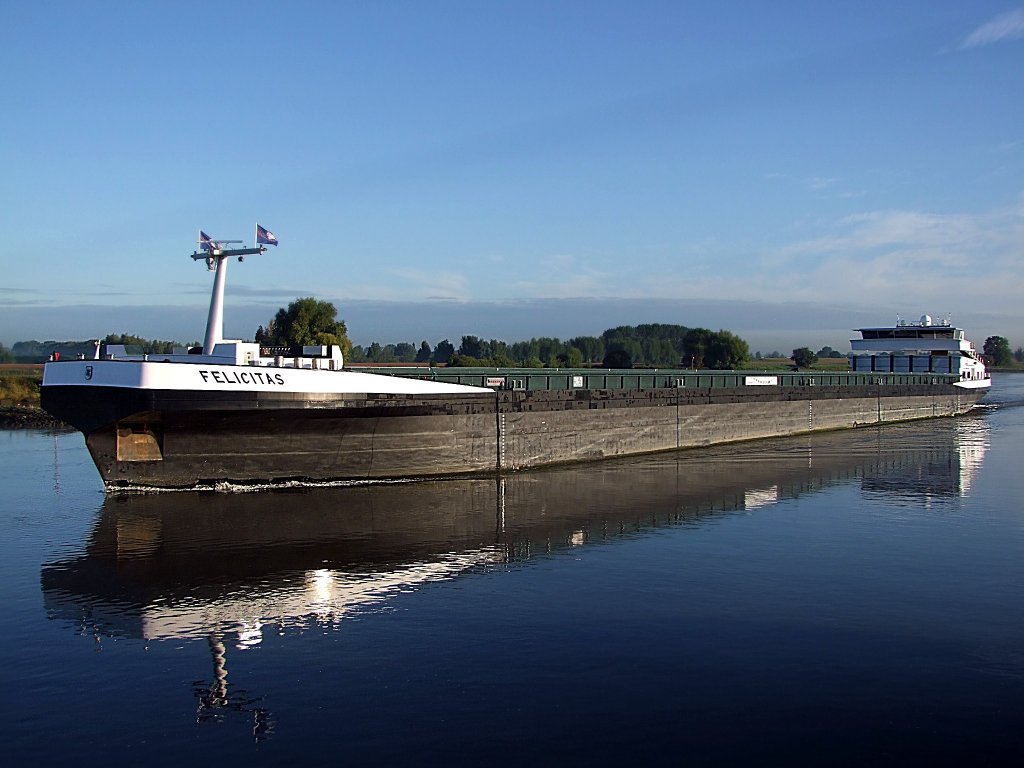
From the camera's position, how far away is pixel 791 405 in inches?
1666

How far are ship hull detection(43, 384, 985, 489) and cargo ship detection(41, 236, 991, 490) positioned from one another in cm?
4

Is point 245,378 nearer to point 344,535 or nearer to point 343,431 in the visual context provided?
point 343,431

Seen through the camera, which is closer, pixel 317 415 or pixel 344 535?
pixel 344 535

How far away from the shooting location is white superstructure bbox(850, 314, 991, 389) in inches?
2510

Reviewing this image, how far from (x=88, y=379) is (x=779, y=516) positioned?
17.3 metres

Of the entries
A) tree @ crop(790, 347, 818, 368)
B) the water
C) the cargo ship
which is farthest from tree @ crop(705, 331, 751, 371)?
the water

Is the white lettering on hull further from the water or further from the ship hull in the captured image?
the water

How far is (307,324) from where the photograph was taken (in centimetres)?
6838

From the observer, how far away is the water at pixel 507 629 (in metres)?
9.18

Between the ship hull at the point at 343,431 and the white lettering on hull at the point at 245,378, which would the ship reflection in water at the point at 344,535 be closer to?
the ship hull at the point at 343,431

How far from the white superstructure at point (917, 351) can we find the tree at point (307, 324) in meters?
39.3

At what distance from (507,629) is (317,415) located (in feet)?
38.3

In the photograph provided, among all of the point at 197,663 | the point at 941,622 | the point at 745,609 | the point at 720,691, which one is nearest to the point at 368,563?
the point at 197,663

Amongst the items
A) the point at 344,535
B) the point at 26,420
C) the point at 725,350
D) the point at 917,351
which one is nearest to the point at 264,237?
the point at 344,535
